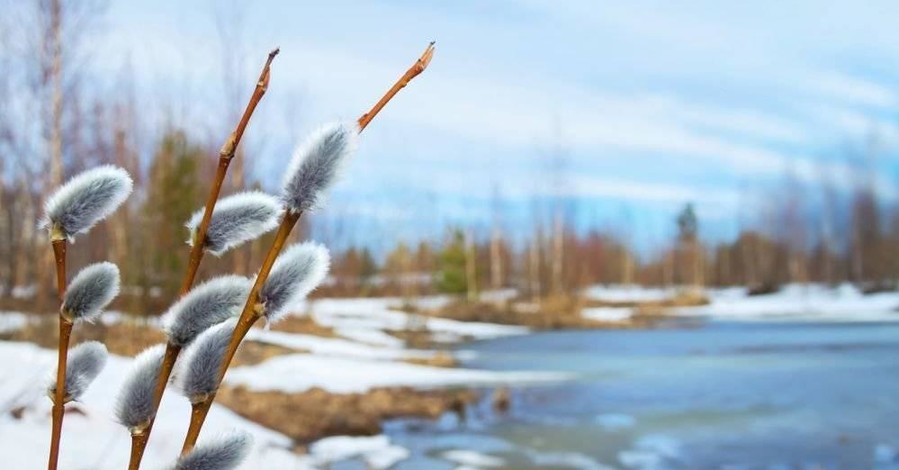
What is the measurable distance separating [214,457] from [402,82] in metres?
0.31

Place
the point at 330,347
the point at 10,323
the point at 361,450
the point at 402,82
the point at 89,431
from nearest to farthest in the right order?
1. the point at 402,82
2. the point at 89,431
3. the point at 361,450
4. the point at 10,323
5. the point at 330,347

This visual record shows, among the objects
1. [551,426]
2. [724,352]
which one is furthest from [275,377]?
[724,352]

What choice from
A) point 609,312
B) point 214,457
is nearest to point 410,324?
point 609,312

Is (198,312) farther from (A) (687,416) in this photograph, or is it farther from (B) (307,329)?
(B) (307,329)

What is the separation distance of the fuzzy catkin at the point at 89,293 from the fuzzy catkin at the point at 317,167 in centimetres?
19

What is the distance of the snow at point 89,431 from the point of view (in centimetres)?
340

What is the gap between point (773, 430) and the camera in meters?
7.54

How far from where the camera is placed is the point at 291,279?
1.97 ft

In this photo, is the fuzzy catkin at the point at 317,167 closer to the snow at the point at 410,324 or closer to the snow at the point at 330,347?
the snow at the point at 330,347

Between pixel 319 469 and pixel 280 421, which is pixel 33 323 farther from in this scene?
pixel 319 469

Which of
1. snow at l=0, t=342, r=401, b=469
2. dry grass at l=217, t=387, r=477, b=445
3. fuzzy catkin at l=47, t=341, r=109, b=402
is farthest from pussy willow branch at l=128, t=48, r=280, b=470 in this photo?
dry grass at l=217, t=387, r=477, b=445

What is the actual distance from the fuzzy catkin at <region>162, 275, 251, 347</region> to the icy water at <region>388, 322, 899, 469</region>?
220 inches

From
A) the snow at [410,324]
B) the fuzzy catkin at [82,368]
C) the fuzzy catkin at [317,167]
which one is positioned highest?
the fuzzy catkin at [317,167]

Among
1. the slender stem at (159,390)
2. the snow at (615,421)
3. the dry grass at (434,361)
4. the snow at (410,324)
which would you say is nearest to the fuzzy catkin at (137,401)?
the slender stem at (159,390)
